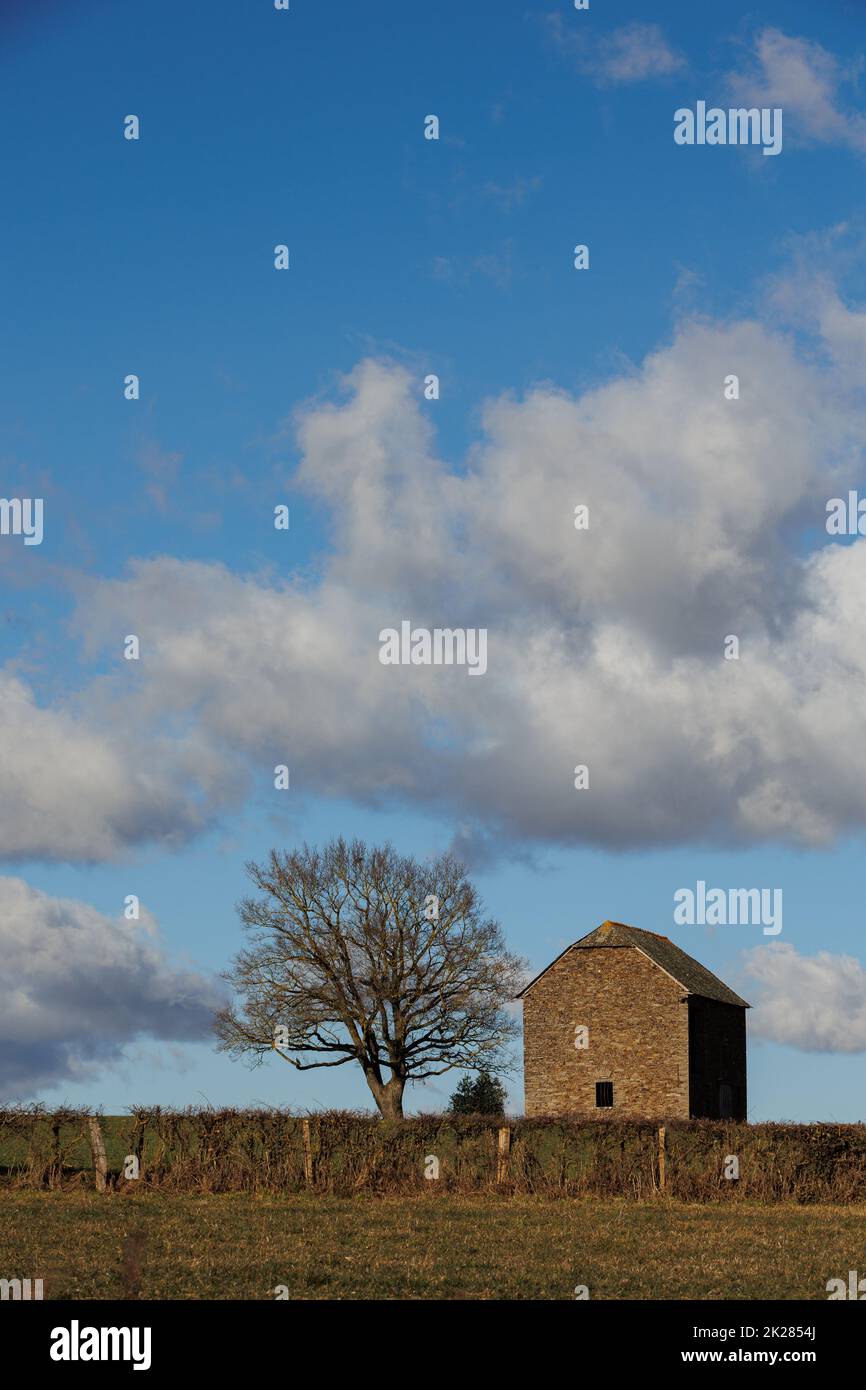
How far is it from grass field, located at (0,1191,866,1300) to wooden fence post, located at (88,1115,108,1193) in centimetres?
90

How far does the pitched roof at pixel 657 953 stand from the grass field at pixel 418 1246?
32.6 m

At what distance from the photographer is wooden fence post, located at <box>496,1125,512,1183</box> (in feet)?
89.2

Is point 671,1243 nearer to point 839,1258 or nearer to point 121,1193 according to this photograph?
point 839,1258

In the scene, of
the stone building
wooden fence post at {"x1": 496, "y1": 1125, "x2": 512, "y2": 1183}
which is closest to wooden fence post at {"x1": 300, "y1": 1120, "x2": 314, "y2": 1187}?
wooden fence post at {"x1": 496, "y1": 1125, "x2": 512, "y2": 1183}

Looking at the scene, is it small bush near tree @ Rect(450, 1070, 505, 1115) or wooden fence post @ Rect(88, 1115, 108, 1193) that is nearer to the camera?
wooden fence post @ Rect(88, 1115, 108, 1193)

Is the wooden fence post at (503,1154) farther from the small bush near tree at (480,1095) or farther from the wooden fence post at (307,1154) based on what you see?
the small bush near tree at (480,1095)

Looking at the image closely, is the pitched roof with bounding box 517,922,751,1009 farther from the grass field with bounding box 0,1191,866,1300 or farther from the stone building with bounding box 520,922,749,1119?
the grass field with bounding box 0,1191,866,1300

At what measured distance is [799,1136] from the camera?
27750mm

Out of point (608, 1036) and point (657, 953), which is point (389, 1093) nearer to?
point (608, 1036)

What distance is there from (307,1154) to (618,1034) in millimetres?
32189
